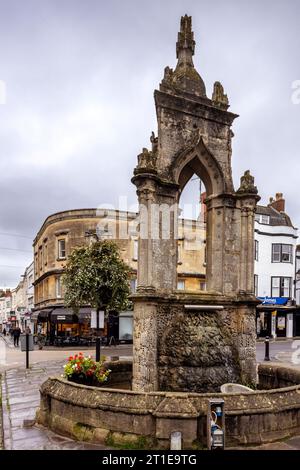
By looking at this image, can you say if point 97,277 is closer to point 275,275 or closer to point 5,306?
point 275,275

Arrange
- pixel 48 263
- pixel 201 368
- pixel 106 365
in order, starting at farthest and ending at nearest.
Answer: pixel 48 263 < pixel 106 365 < pixel 201 368

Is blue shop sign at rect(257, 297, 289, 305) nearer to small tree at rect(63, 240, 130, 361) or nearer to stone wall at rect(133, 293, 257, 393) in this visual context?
small tree at rect(63, 240, 130, 361)

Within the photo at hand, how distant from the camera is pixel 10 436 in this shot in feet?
23.8

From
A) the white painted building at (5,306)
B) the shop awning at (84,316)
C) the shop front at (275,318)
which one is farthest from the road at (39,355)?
the white painted building at (5,306)

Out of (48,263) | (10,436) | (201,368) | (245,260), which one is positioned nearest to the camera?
(10,436)

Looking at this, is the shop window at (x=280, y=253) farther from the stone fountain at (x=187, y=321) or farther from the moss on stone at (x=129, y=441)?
the moss on stone at (x=129, y=441)

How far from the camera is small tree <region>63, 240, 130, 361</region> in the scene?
2392cm

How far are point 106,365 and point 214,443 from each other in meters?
5.56

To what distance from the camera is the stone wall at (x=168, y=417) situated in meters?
6.27

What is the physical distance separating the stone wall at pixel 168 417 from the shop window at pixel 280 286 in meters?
35.6

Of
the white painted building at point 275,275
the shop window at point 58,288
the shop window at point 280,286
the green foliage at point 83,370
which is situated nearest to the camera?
the green foliage at point 83,370

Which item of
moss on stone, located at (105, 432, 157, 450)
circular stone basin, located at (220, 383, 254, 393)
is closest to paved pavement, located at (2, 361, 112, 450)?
moss on stone, located at (105, 432, 157, 450)
